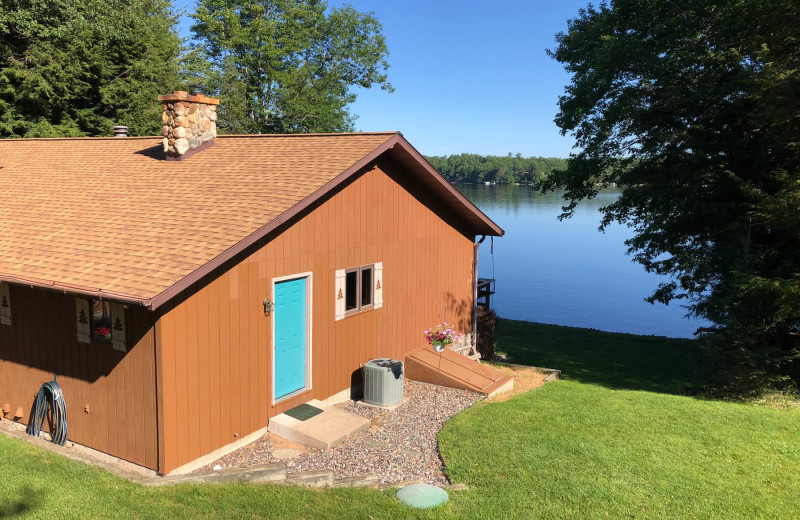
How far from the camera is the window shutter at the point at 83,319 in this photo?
24.1 feet

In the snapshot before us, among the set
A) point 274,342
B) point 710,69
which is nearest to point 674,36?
point 710,69

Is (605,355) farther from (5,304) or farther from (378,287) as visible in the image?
(5,304)

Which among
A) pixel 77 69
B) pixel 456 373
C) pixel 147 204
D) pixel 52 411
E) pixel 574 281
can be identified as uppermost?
pixel 77 69

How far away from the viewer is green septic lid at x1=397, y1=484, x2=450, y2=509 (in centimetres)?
606

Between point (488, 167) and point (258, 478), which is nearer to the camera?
point (258, 478)

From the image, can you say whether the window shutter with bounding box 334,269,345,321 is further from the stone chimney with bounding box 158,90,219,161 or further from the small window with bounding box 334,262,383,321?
Result: the stone chimney with bounding box 158,90,219,161

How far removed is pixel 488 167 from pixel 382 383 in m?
121

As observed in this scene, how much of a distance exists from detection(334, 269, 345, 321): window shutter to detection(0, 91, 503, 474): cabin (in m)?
0.03

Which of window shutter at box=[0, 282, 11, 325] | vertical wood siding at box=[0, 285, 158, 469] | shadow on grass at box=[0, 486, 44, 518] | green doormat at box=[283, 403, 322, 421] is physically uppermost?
window shutter at box=[0, 282, 11, 325]

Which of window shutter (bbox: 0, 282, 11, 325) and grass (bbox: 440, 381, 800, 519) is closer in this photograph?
grass (bbox: 440, 381, 800, 519)

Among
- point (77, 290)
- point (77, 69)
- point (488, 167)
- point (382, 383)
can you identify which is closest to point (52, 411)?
point (77, 290)

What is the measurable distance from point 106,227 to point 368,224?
4.22 meters

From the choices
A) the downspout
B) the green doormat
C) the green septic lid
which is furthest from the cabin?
the green septic lid

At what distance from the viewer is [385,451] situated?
25.5 feet
